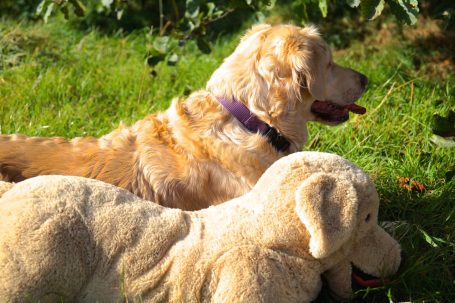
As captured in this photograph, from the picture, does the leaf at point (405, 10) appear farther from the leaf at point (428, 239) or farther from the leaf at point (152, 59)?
the leaf at point (152, 59)

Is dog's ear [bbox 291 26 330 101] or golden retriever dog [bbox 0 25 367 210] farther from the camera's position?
dog's ear [bbox 291 26 330 101]

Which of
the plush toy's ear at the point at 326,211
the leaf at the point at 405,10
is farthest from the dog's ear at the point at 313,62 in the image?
the plush toy's ear at the point at 326,211

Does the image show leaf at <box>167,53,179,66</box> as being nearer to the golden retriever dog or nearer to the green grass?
the green grass

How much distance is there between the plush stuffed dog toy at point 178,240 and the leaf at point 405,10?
1336 mm

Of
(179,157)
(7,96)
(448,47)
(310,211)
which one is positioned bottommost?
(448,47)

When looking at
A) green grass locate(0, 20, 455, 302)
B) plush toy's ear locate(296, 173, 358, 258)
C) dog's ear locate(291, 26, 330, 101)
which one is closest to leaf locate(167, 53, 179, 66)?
green grass locate(0, 20, 455, 302)

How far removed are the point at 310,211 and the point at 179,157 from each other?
128 centimetres

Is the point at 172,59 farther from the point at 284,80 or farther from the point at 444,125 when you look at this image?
the point at 444,125

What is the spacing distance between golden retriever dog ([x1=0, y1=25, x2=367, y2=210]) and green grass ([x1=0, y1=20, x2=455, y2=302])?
78 centimetres

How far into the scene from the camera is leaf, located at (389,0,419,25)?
3555 millimetres

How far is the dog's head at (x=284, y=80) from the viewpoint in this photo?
11.8 ft

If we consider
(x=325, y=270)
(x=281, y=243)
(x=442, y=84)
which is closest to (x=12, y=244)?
(x=281, y=243)

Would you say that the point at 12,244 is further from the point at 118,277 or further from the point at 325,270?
the point at 325,270

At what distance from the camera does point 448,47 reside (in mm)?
6562
